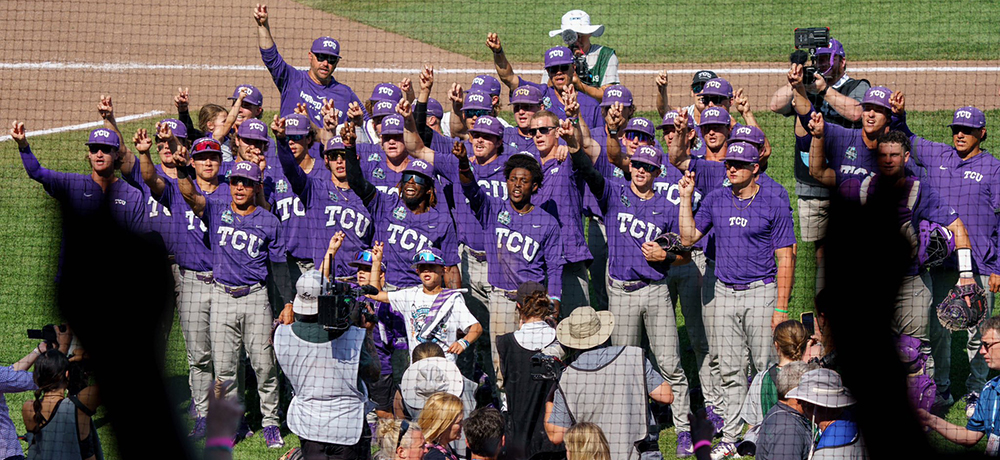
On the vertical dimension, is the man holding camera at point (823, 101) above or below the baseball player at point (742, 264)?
above

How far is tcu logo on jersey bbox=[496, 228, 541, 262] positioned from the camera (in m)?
6.69

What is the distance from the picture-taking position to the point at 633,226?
666 centimetres

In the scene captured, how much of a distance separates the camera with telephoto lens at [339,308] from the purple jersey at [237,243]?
4.02ft

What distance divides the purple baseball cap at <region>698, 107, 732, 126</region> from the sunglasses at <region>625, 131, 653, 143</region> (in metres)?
0.39

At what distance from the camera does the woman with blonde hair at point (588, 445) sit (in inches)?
173

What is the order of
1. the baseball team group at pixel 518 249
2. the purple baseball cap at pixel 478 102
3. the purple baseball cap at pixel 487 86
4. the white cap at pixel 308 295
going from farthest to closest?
the purple baseball cap at pixel 487 86
the purple baseball cap at pixel 478 102
the baseball team group at pixel 518 249
the white cap at pixel 308 295

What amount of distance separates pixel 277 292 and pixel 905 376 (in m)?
6.40

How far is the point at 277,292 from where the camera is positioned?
24.3 feet

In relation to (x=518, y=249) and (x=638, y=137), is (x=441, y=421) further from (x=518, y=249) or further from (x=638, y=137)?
(x=638, y=137)

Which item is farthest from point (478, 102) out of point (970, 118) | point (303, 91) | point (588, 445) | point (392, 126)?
point (588, 445)

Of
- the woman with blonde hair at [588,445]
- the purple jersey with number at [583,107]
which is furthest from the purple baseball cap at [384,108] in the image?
the woman with blonde hair at [588,445]

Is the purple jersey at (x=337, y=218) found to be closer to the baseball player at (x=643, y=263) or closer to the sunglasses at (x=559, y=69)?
the baseball player at (x=643, y=263)

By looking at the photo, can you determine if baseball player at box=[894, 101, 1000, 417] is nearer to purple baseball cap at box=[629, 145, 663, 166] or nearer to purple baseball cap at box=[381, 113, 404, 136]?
purple baseball cap at box=[629, 145, 663, 166]

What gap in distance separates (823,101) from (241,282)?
449 centimetres
